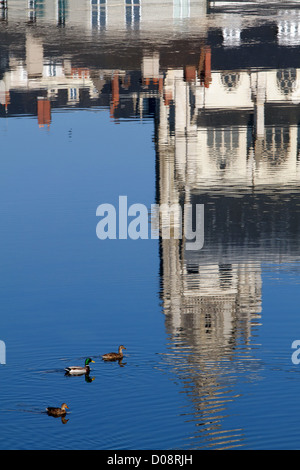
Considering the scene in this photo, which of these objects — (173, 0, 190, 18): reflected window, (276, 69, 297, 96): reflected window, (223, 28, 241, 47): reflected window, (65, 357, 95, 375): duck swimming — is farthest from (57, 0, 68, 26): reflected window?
(65, 357, 95, 375): duck swimming

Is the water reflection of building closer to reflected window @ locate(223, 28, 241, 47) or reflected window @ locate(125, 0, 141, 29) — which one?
reflected window @ locate(125, 0, 141, 29)

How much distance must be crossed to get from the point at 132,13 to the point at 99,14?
8.01 ft

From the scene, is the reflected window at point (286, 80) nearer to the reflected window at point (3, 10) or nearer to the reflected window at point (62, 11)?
the reflected window at point (62, 11)

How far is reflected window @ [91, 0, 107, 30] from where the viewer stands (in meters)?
79.2

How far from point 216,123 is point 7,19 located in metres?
16.4

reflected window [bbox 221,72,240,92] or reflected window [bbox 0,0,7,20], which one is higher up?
reflected window [bbox 0,0,7,20]

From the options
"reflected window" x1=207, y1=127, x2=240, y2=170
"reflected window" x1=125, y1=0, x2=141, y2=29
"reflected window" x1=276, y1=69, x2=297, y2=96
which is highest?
"reflected window" x1=125, y1=0, x2=141, y2=29

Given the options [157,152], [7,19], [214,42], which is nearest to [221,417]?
[157,152]

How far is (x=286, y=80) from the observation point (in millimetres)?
68500

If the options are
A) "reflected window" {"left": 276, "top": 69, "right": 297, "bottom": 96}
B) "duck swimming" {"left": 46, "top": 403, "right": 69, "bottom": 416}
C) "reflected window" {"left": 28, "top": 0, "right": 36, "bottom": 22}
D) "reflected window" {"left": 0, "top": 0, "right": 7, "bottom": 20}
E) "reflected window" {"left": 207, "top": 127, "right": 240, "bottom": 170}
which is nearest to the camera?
"duck swimming" {"left": 46, "top": 403, "right": 69, "bottom": 416}

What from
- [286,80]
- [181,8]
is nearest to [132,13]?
[181,8]

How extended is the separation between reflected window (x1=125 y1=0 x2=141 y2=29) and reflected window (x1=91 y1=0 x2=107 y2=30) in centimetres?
151

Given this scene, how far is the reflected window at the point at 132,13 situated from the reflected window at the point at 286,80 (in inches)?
472

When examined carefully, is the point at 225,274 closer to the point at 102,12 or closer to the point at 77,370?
the point at 77,370
